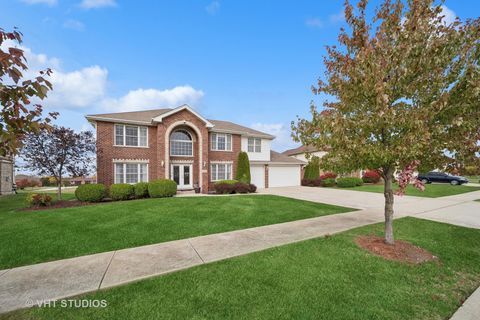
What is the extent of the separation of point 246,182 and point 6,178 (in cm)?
2378

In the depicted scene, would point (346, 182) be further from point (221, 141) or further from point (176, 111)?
point (176, 111)

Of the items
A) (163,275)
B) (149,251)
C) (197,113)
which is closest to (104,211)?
(149,251)

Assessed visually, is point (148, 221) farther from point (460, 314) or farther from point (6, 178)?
point (6, 178)

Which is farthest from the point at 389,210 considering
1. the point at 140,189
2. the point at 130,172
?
the point at 130,172

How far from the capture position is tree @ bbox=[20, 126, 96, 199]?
38.9 ft

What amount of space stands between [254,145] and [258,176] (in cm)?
333

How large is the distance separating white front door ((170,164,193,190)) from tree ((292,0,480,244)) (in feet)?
46.8

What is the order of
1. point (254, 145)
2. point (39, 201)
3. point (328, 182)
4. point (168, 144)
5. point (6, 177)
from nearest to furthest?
1. point (39, 201)
2. point (168, 144)
3. point (6, 177)
4. point (254, 145)
5. point (328, 182)

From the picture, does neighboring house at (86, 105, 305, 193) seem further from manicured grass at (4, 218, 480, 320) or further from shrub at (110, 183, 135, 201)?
manicured grass at (4, 218, 480, 320)

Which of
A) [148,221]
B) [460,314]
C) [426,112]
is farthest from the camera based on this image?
[148,221]

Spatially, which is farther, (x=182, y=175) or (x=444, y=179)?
(x=444, y=179)

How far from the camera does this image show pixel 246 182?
18969 mm

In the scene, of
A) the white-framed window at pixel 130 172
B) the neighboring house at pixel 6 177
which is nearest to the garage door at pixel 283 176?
the white-framed window at pixel 130 172

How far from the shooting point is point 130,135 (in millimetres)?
16188
